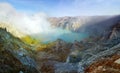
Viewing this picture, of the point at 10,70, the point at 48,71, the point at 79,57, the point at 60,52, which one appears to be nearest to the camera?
the point at 10,70

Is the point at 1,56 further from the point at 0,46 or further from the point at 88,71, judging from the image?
the point at 88,71

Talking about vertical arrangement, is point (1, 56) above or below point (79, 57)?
above

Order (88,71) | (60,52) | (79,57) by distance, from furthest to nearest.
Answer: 1. (60,52)
2. (79,57)
3. (88,71)

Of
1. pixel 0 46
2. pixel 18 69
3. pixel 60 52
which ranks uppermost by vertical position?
pixel 0 46

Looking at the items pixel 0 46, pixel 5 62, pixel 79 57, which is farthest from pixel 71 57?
pixel 5 62

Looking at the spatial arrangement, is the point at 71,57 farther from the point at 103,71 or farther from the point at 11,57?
the point at 103,71

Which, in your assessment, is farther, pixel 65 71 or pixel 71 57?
pixel 71 57

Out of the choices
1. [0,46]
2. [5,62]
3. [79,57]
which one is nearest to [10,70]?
[5,62]

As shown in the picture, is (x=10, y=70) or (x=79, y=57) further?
(x=79, y=57)

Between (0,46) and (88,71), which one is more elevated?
(0,46)
